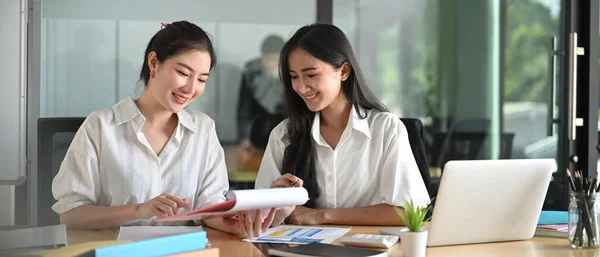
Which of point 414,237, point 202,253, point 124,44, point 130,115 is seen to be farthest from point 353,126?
point 124,44

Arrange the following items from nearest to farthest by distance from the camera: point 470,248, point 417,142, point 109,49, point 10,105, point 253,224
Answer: point 470,248, point 253,224, point 417,142, point 10,105, point 109,49

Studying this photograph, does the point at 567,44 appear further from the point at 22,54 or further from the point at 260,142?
the point at 22,54

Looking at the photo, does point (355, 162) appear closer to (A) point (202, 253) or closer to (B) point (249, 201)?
(B) point (249, 201)

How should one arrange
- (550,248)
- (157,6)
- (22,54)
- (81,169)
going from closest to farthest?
(550,248) < (81,169) < (22,54) < (157,6)

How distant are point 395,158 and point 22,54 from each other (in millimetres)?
2065

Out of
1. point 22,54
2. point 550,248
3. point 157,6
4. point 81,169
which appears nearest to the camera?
point 550,248

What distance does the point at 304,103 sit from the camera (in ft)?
8.82

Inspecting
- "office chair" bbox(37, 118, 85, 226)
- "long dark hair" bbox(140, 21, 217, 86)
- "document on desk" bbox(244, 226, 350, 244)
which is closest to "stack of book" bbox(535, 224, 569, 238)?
"document on desk" bbox(244, 226, 350, 244)

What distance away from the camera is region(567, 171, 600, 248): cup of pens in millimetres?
1977

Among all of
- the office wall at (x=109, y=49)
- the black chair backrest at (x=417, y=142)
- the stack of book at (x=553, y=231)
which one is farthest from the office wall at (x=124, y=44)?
the stack of book at (x=553, y=231)

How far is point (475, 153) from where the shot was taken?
179 inches

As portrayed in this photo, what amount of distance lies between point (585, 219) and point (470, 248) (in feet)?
1.01

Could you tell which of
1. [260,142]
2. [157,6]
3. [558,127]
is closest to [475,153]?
[558,127]

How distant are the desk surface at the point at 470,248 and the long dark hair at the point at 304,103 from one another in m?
0.46
